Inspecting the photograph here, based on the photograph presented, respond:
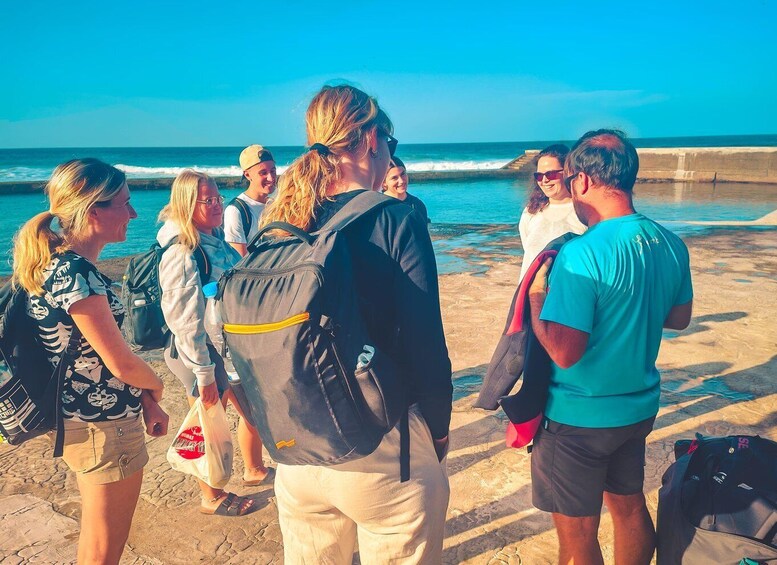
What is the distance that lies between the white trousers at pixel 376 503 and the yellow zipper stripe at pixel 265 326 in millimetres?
456

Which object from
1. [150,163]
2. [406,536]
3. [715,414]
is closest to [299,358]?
[406,536]

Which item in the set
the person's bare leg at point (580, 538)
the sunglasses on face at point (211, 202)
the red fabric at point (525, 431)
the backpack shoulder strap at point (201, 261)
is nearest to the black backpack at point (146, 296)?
the backpack shoulder strap at point (201, 261)

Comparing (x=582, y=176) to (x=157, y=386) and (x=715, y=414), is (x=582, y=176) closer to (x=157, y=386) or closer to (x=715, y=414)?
(x=157, y=386)

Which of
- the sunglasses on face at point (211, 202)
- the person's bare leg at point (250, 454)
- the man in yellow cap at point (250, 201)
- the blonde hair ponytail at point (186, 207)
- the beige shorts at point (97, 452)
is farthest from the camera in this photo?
the man in yellow cap at point (250, 201)

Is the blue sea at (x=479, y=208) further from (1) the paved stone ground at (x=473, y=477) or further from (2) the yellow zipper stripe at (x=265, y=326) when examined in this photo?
(2) the yellow zipper stripe at (x=265, y=326)

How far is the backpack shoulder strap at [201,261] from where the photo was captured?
2.99 m

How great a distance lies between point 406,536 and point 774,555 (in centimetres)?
124

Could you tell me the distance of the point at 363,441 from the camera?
4.95ft

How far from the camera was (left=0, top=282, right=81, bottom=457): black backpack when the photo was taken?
6.89ft

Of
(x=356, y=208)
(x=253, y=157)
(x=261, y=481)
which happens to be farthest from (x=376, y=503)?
(x=253, y=157)

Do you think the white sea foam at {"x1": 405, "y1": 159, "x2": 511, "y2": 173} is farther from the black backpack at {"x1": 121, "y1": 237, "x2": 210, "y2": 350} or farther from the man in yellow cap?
the black backpack at {"x1": 121, "y1": 237, "x2": 210, "y2": 350}

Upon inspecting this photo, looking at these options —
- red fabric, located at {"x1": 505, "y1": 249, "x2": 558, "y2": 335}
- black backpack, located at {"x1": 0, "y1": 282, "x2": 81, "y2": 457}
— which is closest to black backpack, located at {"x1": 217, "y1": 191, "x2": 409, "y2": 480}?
red fabric, located at {"x1": 505, "y1": 249, "x2": 558, "y2": 335}

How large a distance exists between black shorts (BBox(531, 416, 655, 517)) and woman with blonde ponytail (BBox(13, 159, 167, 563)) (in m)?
1.64

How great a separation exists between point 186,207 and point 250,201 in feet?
3.71
